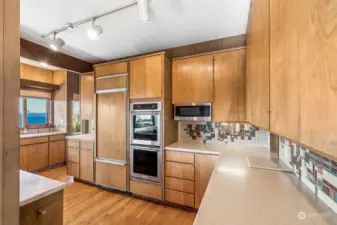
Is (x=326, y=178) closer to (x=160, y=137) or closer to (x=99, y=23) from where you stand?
(x=160, y=137)

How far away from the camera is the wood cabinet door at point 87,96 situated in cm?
341

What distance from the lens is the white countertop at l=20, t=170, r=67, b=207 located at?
3.18 ft

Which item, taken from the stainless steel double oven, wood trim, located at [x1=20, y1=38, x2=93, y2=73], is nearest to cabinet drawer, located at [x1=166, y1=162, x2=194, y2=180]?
the stainless steel double oven

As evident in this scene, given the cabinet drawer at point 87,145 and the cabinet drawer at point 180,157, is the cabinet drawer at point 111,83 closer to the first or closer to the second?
the cabinet drawer at point 87,145

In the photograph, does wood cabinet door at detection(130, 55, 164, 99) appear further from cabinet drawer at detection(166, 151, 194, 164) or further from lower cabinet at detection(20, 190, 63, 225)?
lower cabinet at detection(20, 190, 63, 225)

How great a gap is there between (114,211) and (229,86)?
2476 mm

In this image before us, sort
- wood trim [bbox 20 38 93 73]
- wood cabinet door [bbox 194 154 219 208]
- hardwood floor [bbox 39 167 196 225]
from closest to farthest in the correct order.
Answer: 1. hardwood floor [bbox 39 167 196 225]
2. wood cabinet door [bbox 194 154 219 208]
3. wood trim [bbox 20 38 93 73]

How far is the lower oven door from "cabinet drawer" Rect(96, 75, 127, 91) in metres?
1.11

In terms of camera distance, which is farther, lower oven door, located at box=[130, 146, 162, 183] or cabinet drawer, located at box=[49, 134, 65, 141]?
cabinet drawer, located at box=[49, 134, 65, 141]

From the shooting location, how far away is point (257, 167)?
5.04 feet

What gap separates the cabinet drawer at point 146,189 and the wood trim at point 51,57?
8.62 ft

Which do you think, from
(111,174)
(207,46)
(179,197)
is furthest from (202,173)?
(207,46)

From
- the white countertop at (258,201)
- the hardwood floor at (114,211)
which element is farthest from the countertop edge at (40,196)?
the hardwood floor at (114,211)

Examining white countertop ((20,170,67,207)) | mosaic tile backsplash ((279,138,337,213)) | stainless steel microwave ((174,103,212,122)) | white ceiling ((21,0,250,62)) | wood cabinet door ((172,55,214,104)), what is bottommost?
white countertop ((20,170,67,207))
